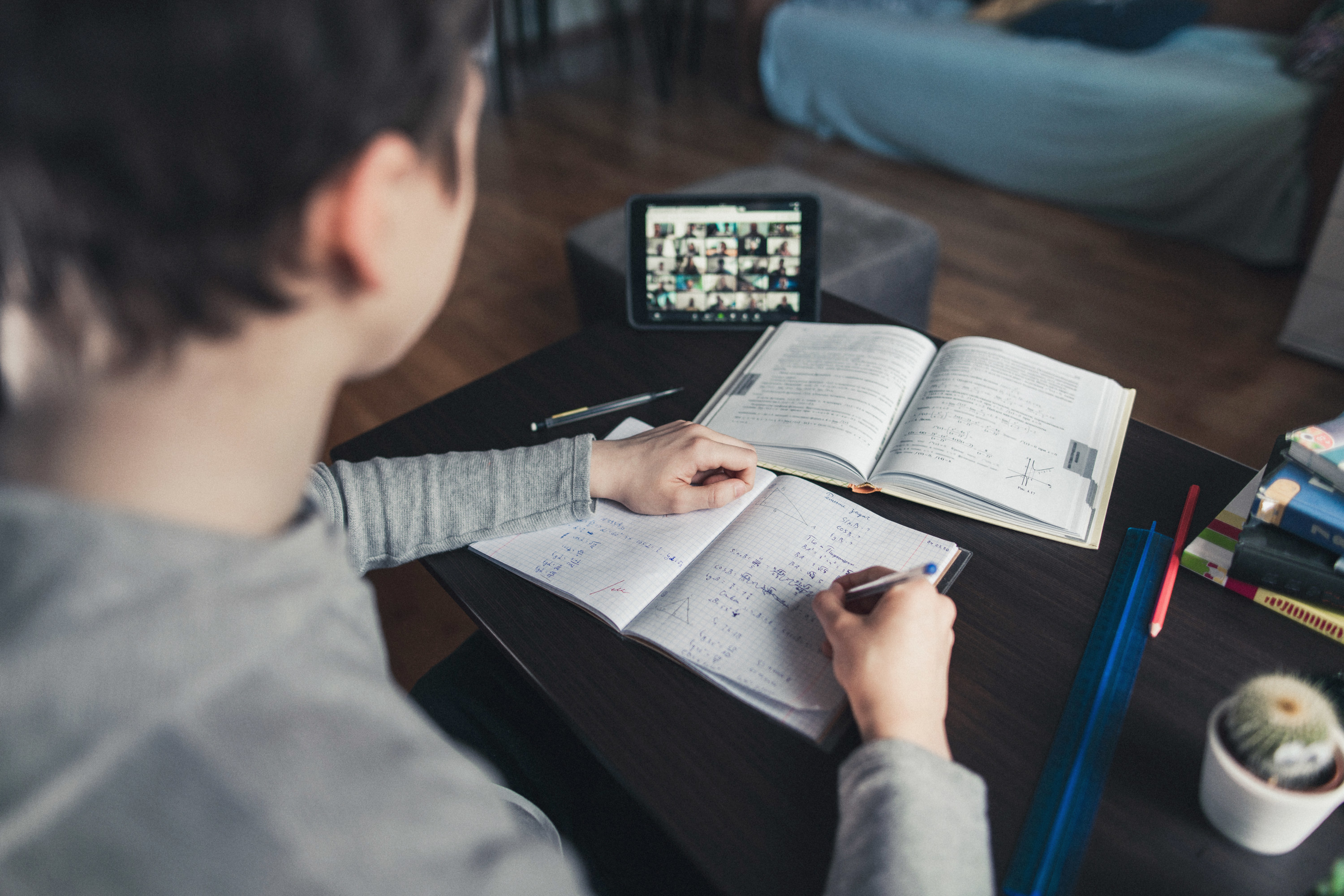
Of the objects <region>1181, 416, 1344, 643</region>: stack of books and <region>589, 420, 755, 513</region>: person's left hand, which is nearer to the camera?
<region>1181, 416, 1344, 643</region>: stack of books

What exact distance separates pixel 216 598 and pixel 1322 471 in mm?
736

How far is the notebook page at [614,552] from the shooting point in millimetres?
649

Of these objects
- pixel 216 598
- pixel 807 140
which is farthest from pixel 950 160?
pixel 216 598

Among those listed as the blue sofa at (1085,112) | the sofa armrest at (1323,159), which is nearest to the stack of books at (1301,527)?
the sofa armrest at (1323,159)

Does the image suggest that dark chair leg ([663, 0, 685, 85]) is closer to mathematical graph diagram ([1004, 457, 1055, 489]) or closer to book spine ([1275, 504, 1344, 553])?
mathematical graph diagram ([1004, 457, 1055, 489])

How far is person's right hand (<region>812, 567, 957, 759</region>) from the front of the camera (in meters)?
0.51

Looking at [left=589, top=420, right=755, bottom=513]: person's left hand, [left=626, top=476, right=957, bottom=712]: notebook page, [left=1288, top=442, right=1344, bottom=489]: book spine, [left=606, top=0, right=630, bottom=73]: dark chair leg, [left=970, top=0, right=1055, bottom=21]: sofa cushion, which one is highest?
[left=1288, top=442, right=1344, bottom=489]: book spine

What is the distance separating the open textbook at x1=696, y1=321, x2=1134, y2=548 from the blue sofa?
6.37 ft

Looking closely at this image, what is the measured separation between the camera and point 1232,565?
619mm

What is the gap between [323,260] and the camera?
1.19ft

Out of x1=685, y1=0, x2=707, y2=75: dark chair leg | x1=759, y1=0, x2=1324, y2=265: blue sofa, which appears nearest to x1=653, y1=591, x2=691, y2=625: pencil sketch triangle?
x1=759, y1=0, x2=1324, y2=265: blue sofa

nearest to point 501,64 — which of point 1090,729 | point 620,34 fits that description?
point 620,34

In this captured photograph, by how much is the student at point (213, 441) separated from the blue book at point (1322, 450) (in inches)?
16.9

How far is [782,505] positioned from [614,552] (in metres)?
0.16
